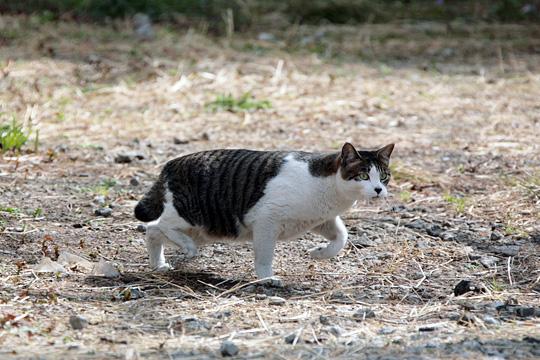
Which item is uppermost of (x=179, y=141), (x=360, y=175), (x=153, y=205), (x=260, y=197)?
(x=360, y=175)

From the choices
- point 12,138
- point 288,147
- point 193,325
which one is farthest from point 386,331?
point 12,138

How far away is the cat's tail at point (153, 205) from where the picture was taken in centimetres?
479

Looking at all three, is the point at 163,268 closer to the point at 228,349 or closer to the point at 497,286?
the point at 228,349

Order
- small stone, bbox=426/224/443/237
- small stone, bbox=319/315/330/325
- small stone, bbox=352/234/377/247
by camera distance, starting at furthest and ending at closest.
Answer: small stone, bbox=426/224/443/237, small stone, bbox=352/234/377/247, small stone, bbox=319/315/330/325

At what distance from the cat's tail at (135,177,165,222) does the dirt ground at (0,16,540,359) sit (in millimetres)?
222

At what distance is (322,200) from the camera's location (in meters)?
4.55

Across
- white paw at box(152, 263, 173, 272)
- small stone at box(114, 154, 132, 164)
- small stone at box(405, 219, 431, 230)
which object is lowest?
white paw at box(152, 263, 173, 272)

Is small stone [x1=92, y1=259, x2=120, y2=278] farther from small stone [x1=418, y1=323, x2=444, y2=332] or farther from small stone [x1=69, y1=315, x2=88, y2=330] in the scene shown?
small stone [x1=418, y1=323, x2=444, y2=332]

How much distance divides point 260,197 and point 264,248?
9.8 inches

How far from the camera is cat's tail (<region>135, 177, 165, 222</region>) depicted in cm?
479

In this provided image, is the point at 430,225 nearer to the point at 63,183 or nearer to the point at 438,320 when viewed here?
the point at 438,320

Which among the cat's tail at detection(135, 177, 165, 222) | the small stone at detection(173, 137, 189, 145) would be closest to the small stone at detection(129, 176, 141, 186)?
the small stone at detection(173, 137, 189, 145)

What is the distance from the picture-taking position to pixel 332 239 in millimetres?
4777

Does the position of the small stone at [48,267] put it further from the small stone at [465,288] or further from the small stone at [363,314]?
the small stone at [465,288]
